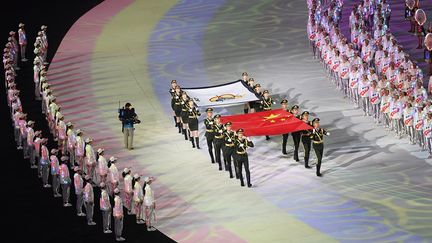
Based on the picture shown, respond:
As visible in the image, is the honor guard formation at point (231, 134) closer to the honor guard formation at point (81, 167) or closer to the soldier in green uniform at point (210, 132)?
the soldier in green uniform at point (210, 132)

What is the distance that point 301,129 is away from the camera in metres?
39.0

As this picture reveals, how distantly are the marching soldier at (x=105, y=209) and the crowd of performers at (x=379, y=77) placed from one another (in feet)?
32.8

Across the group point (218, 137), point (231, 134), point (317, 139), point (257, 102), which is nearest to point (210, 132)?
point (218, 137)

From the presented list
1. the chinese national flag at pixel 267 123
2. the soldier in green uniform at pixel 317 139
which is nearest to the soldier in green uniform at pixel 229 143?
the chinese national flag at pixel 267 123

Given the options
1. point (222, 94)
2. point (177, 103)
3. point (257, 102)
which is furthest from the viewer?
point (222, 94)

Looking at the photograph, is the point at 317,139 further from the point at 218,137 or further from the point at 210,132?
the point at 210,132

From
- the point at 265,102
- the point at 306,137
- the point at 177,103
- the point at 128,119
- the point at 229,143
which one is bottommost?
the point at 306,137

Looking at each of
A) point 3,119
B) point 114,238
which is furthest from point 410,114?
point 3,119

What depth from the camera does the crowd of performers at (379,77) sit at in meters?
40.6

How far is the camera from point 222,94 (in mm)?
44250

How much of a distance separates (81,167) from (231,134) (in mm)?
4455

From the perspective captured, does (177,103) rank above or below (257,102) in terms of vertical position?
above

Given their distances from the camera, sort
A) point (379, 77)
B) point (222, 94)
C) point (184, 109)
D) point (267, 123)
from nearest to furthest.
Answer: point (267, 123)
point (184, 109)
point (222, 94)
point (379, 77)

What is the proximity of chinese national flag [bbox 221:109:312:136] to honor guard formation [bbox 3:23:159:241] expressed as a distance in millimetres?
1521
